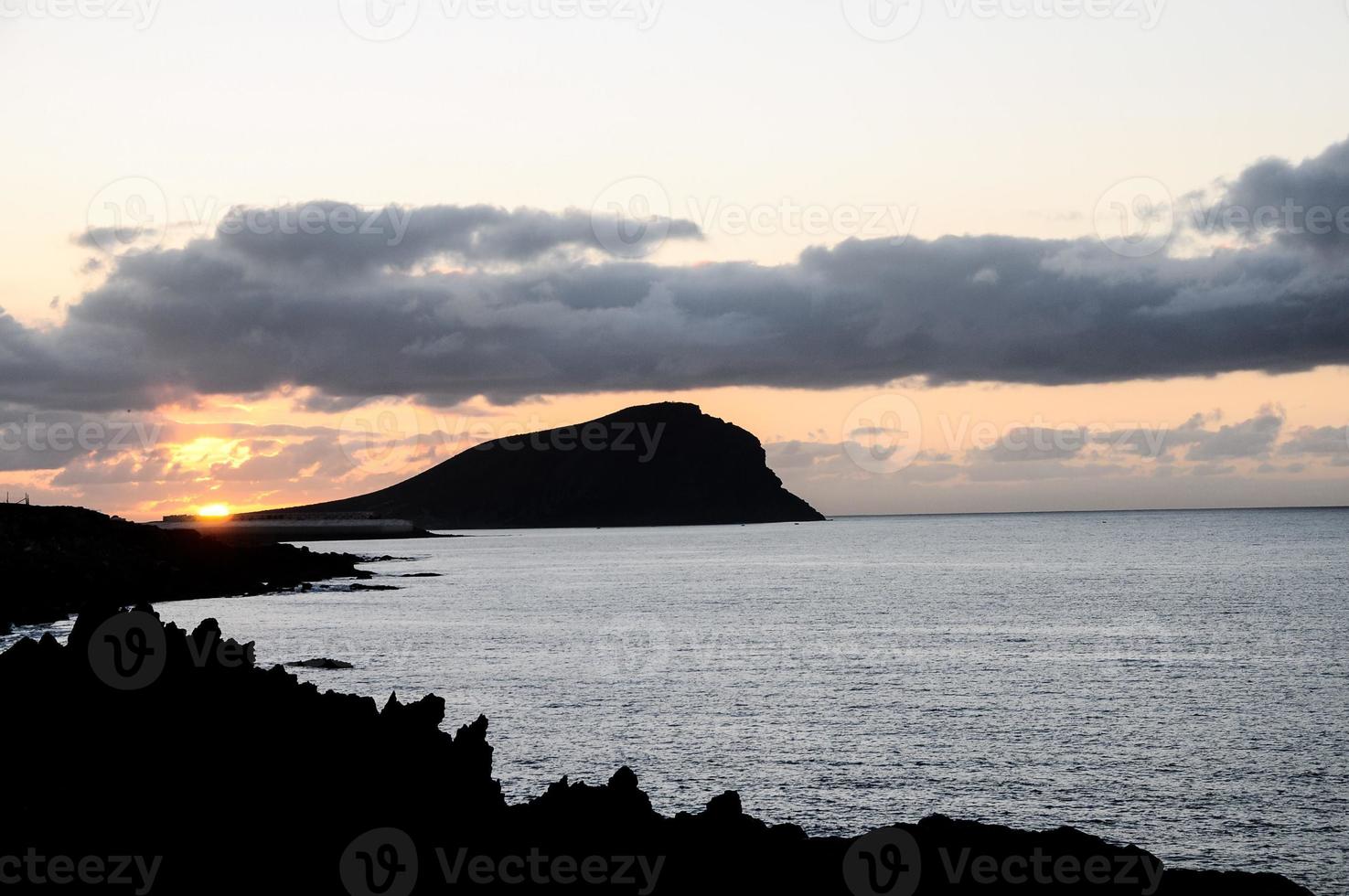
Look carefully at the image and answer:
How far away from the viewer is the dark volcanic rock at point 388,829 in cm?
2270

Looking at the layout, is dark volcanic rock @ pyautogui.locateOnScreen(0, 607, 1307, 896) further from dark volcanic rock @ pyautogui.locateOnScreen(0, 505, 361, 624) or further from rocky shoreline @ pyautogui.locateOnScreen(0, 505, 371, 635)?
rocky shoreline @ pyautogui.locateOnScreen(0, 505, 371, 635)

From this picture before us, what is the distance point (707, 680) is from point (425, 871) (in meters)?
40.0

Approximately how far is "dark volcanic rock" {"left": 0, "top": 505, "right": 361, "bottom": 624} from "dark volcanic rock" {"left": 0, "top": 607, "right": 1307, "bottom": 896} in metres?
56.9

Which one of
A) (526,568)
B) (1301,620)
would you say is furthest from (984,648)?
(526,568)

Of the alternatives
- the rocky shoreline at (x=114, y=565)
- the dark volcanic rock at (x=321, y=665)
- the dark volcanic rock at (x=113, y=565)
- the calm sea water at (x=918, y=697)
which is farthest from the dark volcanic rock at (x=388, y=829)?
the rocky shoreline at (x=114, y=565)

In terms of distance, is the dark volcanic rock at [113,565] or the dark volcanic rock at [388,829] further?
the dark volcanic rock at [113,565]

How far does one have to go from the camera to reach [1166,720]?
49.1 meters

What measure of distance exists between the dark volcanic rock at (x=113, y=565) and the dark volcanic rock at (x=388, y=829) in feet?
187

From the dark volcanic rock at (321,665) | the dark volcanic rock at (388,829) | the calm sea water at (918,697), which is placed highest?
the dark volcanic rock at (388,829)

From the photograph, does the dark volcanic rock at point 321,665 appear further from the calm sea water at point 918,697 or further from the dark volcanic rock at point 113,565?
the dark volcanic rock at point 113,565

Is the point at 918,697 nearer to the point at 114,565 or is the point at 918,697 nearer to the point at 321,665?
the point at 321,665

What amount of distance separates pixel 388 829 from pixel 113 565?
354ft

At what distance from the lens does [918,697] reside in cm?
5575

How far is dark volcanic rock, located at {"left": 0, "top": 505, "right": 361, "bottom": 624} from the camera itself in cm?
9688
